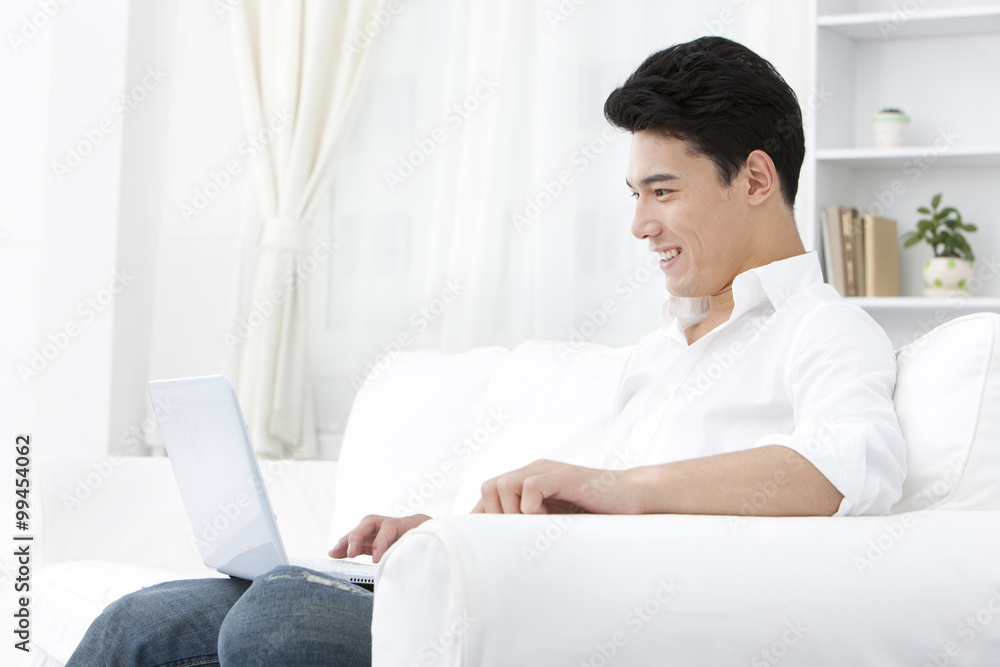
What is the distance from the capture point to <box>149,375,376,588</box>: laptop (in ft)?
3.56

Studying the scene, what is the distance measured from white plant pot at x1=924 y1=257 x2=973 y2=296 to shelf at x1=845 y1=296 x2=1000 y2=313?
0.03 m

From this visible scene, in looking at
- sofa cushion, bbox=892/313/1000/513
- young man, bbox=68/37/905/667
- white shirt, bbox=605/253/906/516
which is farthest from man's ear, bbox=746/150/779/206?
sofa cushion, bbox=892/313/1000/513

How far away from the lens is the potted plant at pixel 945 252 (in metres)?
2.53

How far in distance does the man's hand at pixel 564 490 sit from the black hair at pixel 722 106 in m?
0.51

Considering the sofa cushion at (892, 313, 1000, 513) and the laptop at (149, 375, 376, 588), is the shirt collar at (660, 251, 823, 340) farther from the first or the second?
the laptop at (149, 375, 376, 588)

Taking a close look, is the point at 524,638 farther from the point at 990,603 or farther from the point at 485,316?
the point at 485,316

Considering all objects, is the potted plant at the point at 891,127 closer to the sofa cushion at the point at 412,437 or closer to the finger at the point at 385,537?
the sofa cushion at the point at 412,437

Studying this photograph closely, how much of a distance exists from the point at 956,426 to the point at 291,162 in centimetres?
229

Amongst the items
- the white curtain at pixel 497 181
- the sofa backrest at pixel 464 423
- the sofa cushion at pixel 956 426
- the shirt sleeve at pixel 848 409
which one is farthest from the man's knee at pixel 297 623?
the white curtain at pixel 497 181

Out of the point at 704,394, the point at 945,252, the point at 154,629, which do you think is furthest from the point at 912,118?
the point at 154,629

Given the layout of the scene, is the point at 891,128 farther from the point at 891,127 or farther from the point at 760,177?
the point at 760,177

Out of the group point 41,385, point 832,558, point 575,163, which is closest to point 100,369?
point 41,385

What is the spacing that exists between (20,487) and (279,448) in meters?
0.77

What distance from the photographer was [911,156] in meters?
2.54
